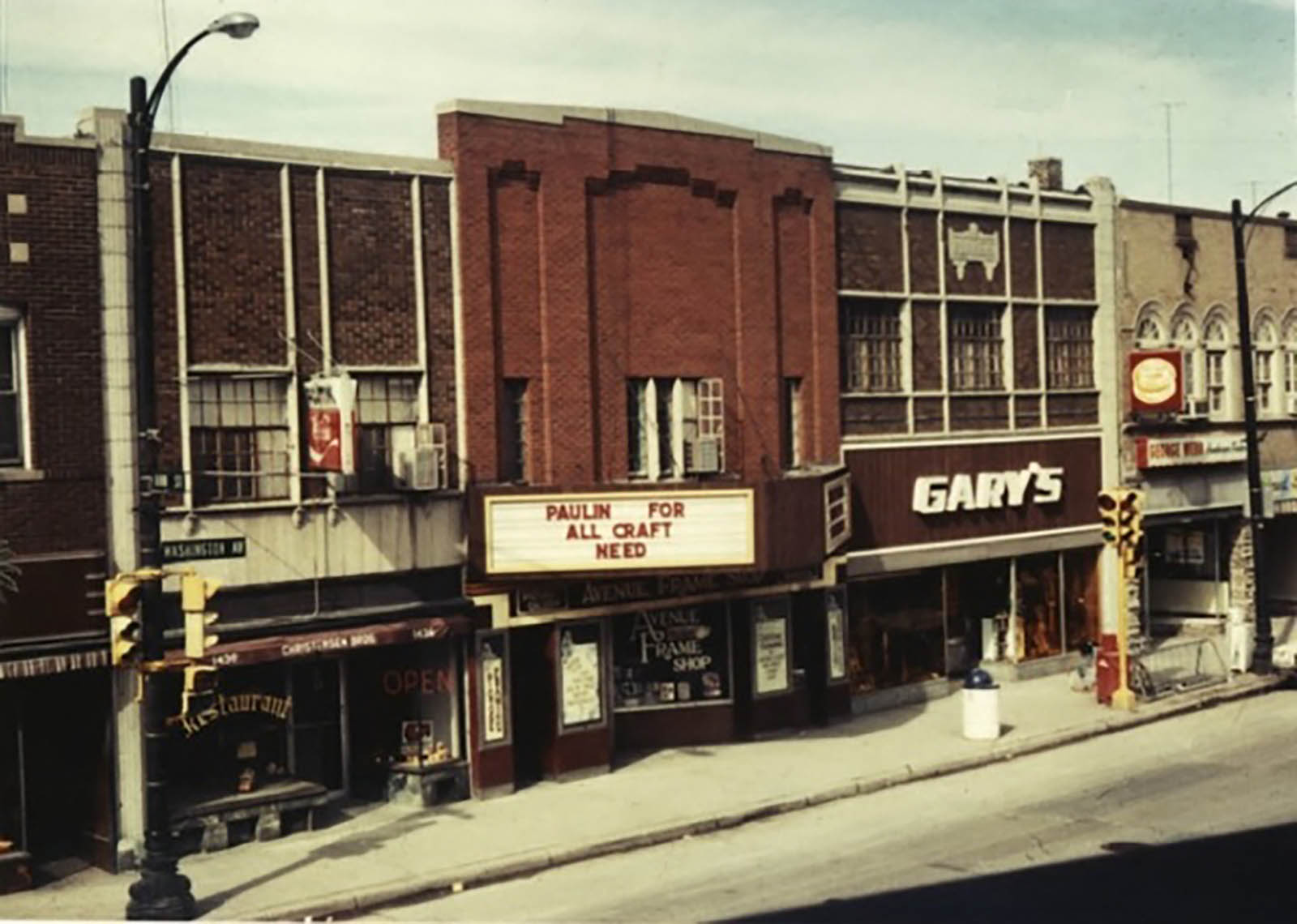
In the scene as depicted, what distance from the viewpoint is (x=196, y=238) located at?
20.9m

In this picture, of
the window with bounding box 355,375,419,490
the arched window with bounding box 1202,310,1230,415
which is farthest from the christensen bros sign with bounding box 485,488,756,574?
the arched window with bounding box 1202,310,1230,415

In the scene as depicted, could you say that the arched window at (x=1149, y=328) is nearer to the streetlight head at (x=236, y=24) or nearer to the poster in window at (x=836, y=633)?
the poster in window at (x=836, y=633)

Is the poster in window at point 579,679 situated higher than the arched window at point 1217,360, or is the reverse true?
the arched window at point 1217,360

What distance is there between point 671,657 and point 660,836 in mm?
5903

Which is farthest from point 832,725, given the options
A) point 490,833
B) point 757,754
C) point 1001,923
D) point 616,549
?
point 1001,923

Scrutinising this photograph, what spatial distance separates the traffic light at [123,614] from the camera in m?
16.7

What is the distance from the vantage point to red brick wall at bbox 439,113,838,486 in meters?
23.9

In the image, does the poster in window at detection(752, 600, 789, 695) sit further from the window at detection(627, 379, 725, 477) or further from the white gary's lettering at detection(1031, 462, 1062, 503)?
the white gary's lettering at detection(1031, 462, 1062, 503)

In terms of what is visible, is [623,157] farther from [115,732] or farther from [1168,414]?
[1168,414]

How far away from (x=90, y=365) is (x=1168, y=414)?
25.0 m

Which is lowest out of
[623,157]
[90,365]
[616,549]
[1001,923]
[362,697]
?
[1001,923]

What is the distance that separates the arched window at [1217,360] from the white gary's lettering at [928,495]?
384 inches

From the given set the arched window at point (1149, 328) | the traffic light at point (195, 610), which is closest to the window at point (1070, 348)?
the arched window at point (1149, 328)

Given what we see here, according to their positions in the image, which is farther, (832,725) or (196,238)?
(832,725)
